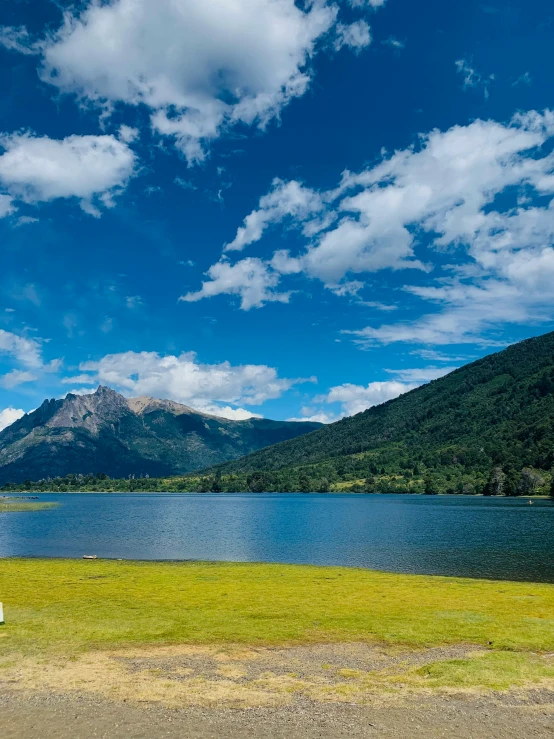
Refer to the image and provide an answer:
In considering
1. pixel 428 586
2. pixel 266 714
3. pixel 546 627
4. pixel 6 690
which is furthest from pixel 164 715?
pixel 428 586

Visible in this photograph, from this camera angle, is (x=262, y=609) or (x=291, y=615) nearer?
(x=291, y=615)

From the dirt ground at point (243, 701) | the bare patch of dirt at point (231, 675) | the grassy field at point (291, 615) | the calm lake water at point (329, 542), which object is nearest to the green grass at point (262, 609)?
the grassy field at point (291, 615)

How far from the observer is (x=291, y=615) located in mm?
36656

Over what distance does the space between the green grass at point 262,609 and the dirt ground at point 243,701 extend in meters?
3.86

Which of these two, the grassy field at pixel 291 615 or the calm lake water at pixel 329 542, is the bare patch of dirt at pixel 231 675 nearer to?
the grassy field at pixel 291 615

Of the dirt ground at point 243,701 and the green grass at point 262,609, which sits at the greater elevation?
the dirt ground at point 243,701

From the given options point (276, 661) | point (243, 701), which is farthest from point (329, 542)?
point (243, 701)

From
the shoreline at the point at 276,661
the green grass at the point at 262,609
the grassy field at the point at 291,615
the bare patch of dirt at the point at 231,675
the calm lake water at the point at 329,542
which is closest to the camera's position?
the shoreline at the point at 276,661

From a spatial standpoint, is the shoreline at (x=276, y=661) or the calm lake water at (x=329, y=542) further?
the calm lake water at (x=329, y=542)

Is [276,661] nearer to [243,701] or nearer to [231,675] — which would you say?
[231,675]

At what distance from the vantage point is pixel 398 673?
77.6ft

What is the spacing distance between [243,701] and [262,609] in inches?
761

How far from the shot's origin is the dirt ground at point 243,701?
57.1ft

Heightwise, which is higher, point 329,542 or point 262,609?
point 262,609
